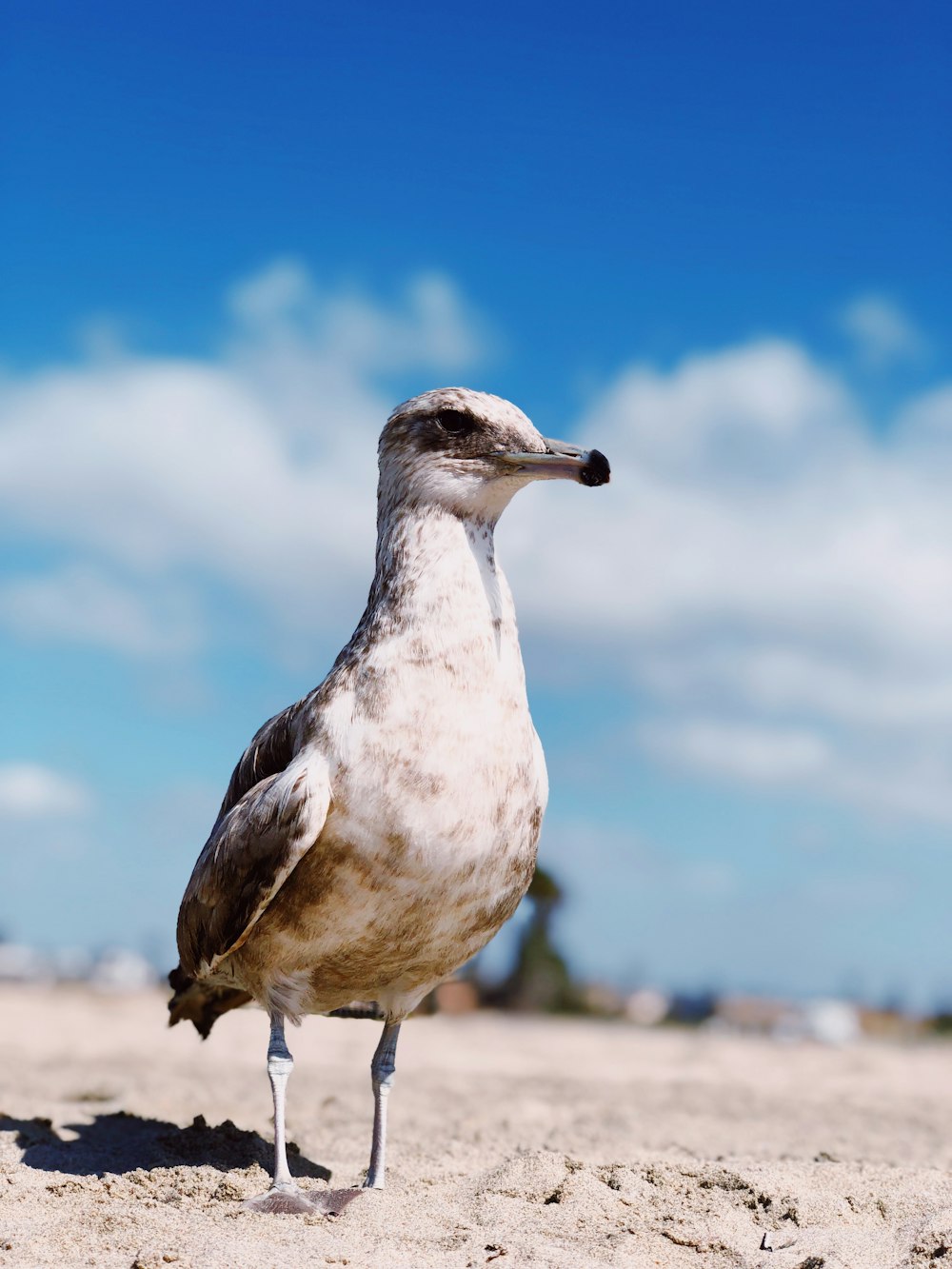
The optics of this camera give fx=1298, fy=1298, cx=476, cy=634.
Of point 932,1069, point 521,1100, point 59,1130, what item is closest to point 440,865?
point 59,1130

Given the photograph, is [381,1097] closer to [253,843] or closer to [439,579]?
[253,843]

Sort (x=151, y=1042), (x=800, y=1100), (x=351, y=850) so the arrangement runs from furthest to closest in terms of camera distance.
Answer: (x=151, y=1042)
(x=800, y=1100)
(x=351, y=850)

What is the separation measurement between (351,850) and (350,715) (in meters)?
0.55

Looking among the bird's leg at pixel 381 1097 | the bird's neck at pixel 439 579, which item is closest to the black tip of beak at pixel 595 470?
the bird's neck at pixel 439 579

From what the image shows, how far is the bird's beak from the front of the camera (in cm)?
552

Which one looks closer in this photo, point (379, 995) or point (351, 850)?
point (351, 850)

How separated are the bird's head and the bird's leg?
8.01 ft

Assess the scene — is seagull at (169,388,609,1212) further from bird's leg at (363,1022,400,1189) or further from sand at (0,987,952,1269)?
sand at (0,987,952,1269)

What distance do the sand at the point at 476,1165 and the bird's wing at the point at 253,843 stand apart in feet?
3.40

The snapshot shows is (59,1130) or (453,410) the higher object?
(453,410)

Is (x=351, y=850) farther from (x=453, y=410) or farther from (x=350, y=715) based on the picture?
(x=453, y=410)

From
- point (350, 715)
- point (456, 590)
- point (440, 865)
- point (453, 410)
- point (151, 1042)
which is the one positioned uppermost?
point (453, 410)

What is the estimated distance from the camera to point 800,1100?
12.6m

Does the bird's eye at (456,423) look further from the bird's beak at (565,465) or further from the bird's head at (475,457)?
the bird's beak at (565,465)
